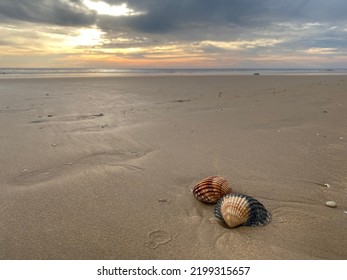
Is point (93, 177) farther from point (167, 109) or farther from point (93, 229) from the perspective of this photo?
point (167, 109)

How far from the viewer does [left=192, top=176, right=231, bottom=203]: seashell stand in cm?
257

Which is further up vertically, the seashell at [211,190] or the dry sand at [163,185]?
the seashell at [211,190]

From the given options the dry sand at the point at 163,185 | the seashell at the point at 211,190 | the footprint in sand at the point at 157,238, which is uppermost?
the seashell at the point at 211,190

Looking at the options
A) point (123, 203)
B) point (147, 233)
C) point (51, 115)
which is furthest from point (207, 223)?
point (51, 115)

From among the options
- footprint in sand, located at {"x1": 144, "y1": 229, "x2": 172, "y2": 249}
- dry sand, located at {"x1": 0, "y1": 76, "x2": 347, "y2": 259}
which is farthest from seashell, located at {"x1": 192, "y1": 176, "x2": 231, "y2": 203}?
footprint in sand, located at {"x1": 144, "y1": 229, "x2": 172, "y2": 249}

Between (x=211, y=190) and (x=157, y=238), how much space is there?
0.68 metres

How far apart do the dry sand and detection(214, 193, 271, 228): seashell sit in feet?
0.20

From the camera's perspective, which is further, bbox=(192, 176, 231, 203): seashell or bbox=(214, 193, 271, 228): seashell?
bbox=(192, 176, 231, 203): seashell

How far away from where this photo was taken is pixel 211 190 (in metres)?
2.60

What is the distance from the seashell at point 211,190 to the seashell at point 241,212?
0.17 meters

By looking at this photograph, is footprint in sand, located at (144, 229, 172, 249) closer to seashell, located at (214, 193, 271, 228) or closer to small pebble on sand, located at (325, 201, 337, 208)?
seashell, located at (214, 193, 271, 228)

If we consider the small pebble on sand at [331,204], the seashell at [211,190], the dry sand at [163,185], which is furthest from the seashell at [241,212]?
the small pebble on sand at [331,204]

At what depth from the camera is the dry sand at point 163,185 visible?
80.4 inches

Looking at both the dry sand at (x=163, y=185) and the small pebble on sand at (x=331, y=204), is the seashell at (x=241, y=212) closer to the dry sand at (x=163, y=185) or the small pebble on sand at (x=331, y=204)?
the dry sand at (x=163, y=185)
